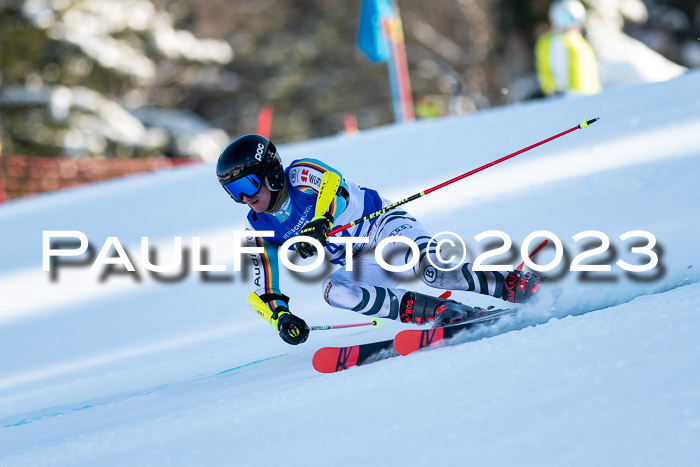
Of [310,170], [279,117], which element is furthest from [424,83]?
[310,170]

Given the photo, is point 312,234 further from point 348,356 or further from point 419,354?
point 419,354

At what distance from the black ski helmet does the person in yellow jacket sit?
627 centimetres

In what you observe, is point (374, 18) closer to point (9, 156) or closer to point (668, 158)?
point (668, 158)

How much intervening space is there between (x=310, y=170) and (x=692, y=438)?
2100 mm

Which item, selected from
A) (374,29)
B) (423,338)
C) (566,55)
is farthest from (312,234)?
(374,29)

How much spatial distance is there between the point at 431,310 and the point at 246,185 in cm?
91

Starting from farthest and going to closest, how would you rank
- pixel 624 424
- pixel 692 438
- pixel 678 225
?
pixel 678 225 < pixel 624 424 < pixel 692 438

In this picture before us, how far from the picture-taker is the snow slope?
2154mm

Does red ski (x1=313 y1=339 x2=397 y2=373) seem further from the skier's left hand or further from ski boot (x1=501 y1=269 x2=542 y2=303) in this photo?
ski boot (x1=501 y1=269 x2=542 y2=303)

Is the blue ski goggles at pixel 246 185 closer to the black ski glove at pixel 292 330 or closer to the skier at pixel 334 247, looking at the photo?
the skier at pixel 334 247

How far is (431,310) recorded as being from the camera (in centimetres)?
351

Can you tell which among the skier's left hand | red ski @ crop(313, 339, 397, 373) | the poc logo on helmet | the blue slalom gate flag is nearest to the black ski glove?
red ski @ crop(313, 339, 397, 373)

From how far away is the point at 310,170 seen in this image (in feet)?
11.9

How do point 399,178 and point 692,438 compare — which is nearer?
point 692,438
